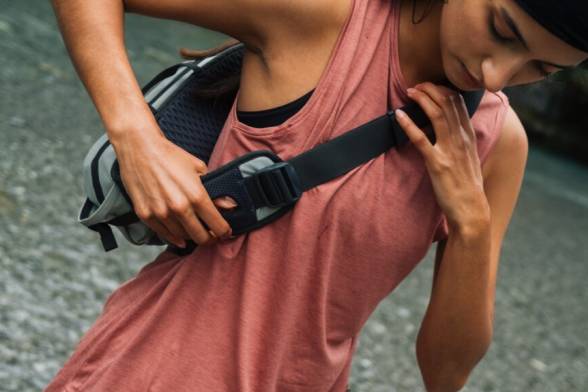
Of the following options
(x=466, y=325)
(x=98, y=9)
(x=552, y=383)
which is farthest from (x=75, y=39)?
(x=552, y=383)

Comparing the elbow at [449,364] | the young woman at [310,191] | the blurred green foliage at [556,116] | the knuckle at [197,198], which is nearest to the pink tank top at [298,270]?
the young woman at [310,191]

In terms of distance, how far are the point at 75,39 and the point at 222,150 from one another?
0.29 meters

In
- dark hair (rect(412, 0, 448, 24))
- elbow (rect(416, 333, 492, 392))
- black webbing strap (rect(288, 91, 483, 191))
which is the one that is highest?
dark hair (rect(412, 0, 448, 24))

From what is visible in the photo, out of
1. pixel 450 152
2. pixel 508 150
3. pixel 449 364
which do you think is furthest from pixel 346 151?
pixel 449 364

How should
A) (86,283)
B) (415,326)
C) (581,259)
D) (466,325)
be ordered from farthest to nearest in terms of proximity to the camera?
(581,259) → (415,326) → (86,283) → (466,325)

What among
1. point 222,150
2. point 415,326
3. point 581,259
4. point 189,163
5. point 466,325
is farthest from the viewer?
point 581,259

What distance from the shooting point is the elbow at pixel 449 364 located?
1740 millimetres

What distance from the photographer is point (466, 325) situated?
169 centimetres

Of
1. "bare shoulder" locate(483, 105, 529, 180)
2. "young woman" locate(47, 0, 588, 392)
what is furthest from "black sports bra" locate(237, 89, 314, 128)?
"bare shoulder" locate(483, 105, 529, 180)

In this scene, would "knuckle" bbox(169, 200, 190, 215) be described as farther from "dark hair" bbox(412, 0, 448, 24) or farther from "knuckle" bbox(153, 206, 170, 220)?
"dark hair" bbox(412, 0, 448, 24)

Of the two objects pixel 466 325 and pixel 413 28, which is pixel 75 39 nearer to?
pixel 413 28

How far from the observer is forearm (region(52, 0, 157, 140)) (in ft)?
4.56

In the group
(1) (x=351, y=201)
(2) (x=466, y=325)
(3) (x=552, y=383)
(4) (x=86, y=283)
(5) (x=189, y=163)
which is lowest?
(3) (x=552, y=383)

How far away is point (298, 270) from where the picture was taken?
146cm
